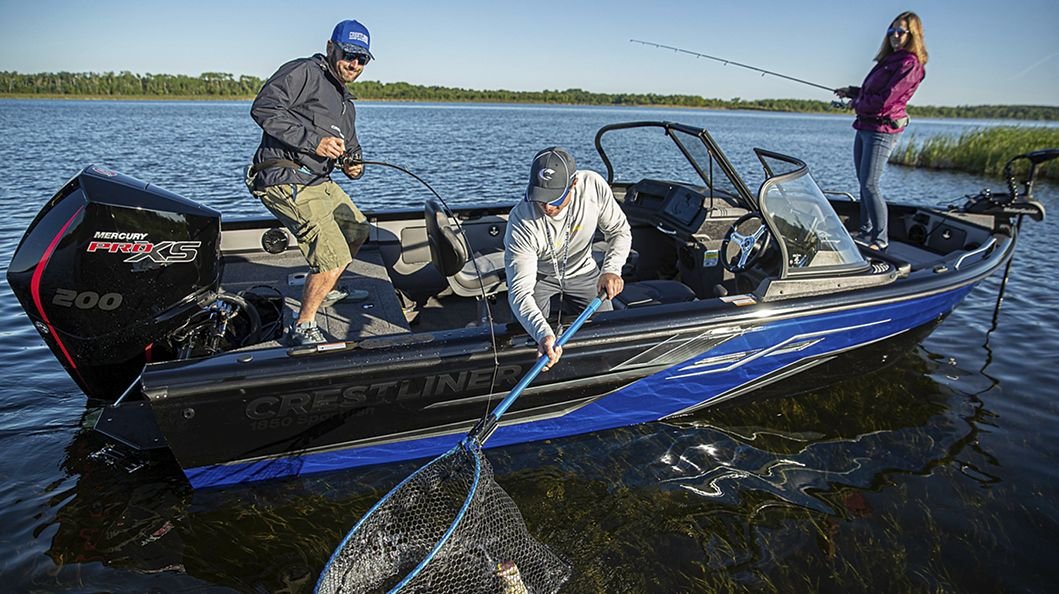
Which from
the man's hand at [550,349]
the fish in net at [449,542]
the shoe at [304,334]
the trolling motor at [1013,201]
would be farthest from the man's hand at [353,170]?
the trolling motor at [1013,201]

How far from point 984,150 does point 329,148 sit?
2049 cm

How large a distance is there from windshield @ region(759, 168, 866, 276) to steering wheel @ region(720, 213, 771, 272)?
0.67 ft

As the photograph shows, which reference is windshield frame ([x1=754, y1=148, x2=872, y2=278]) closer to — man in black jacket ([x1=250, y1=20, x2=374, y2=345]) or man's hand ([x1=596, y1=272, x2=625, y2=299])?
man's hand ([x1=596, y1=272, x2=625, y2=299])

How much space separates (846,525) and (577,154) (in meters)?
16.1

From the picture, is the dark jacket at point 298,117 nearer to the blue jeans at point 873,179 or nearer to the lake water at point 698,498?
the lake water at point 698,498

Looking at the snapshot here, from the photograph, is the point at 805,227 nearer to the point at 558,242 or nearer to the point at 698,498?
the point at 558,242

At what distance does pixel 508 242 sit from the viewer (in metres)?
3.38

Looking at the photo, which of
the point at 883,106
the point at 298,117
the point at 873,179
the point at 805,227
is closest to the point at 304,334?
the point at 298,117

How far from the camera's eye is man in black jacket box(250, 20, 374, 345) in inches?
134

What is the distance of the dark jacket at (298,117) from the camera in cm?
338

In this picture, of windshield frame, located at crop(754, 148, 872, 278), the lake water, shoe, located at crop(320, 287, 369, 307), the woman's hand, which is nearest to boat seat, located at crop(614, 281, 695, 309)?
windshield frame, located at crop(754, 148, 872, 278)

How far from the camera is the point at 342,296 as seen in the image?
4012mm

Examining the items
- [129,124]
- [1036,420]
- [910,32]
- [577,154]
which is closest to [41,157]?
[129,124]

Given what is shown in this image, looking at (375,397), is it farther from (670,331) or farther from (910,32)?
(910,32)
